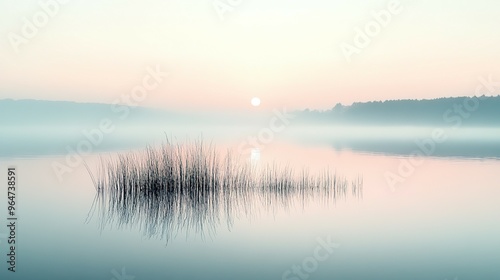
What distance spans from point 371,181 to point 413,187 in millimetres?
1006

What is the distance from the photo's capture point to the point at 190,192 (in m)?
9.78

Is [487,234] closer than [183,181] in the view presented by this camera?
Yes

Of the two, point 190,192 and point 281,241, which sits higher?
point 190,192

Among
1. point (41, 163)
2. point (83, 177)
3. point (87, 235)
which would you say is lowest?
point (87, 235)

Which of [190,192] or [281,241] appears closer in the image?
[281,241]

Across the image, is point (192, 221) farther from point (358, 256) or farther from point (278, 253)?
point (358, 256)

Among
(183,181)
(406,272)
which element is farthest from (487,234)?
(183,181)

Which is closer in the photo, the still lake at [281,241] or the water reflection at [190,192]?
the still lake at [281,241]

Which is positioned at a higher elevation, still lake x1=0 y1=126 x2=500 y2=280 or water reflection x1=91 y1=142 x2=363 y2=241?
water reflection x1=91 y1=142 x2=363 y2=241

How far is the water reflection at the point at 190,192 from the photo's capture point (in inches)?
336

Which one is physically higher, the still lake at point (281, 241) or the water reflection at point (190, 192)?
the water reflection at point (190, 192)

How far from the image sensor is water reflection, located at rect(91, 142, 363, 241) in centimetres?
853

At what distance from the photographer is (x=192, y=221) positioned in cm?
830

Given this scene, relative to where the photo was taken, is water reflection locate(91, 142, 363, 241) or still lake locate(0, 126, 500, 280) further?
water reflection locate(91, 142, 363, 241)
